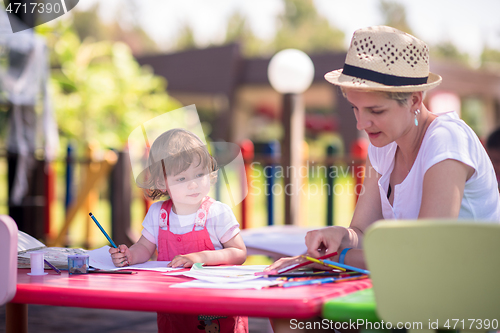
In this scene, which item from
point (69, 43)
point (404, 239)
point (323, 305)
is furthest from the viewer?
point (69, 43)

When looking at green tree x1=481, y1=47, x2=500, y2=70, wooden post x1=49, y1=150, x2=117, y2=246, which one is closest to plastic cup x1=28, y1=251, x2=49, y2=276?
wooden post x1=49, y1=150, x2=117, y2=246

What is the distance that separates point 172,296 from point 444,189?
0.68m

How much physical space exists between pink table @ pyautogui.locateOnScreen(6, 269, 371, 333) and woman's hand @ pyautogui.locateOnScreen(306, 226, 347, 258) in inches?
7.8

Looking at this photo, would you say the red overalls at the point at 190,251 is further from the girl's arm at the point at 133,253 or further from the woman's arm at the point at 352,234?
the woman's arm at the point at 352,234

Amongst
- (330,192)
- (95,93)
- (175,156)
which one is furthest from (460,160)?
(95,93)

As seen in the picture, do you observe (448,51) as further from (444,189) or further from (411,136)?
(444,189)

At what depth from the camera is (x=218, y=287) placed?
114cm

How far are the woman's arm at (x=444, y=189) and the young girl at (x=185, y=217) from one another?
2.17 ft

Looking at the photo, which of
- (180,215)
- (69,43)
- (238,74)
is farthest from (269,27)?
(180,215)

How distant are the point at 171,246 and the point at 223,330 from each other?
0.32 m

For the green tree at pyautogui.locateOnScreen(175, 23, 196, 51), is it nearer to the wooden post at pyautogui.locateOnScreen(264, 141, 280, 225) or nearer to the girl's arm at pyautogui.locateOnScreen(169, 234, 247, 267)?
the wooden post at pyautogui.locateOnScreen(264, 141, 280, 225)

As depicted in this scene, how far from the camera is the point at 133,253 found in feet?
5.28

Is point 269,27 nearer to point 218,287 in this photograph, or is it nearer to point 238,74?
point 238,74

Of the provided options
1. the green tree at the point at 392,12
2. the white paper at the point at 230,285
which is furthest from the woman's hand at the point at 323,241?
the green tree at the point at 392,12
